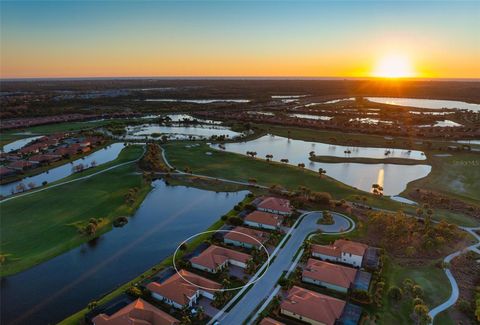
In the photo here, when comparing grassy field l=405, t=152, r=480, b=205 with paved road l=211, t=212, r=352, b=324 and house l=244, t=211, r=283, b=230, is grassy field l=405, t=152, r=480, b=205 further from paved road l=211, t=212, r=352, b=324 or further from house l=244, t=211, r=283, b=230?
house l=244, t=211, r=283, b=230

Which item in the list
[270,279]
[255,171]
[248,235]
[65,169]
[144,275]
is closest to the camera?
[270,279]

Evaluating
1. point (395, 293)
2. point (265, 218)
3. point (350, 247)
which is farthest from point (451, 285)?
point (265, 218)

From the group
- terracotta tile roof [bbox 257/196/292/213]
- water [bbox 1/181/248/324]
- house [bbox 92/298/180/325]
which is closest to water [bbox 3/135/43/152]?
water [bbox 1/181/248/324]

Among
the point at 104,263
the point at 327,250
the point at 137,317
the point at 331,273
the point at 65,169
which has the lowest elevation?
the point at 104,263

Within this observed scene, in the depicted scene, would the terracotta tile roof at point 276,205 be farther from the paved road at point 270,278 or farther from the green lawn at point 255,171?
the green lawn at point 255,171

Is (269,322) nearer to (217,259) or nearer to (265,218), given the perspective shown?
(217,259)

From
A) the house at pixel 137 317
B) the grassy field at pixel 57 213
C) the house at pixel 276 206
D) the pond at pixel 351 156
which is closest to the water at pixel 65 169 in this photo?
the grassy field at pixel 57 213

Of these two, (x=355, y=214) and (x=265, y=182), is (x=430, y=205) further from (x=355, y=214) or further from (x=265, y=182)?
(x=265, y=182)
